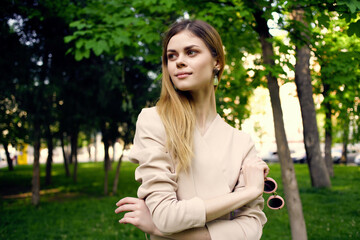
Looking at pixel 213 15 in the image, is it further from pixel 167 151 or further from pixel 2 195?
pixel 2 195

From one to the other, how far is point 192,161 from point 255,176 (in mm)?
298

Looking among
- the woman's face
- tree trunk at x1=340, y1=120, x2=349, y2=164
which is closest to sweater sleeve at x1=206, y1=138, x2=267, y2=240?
the woman's face

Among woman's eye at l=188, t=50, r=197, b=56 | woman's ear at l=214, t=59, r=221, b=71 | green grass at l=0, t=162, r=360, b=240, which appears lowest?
green grass at l=0, t=162, r=360, b=240

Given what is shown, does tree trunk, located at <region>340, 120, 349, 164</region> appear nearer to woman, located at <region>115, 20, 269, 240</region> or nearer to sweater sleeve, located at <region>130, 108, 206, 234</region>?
woman, located at <region>115, 20, 269, 240</region>

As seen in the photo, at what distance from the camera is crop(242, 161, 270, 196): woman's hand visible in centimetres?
154

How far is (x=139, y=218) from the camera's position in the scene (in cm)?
147

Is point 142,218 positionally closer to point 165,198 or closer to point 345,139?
point 165,198

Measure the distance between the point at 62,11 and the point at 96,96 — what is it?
13.4ft

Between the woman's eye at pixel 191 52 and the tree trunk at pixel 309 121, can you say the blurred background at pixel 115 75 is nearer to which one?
the tree trunk at pixel 309 121

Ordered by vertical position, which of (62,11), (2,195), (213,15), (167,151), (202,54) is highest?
(62,11)

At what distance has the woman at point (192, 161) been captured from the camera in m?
1.39

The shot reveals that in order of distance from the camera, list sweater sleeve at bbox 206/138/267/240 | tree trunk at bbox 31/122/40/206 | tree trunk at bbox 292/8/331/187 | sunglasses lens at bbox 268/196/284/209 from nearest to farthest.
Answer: sweater sleeve at bbox 206/138/267/240
sunglasses lens at bbox 268/196/284/209
tree trunk at bbox 292/8/331/187
tree trunk at bbox 31/122/40/206

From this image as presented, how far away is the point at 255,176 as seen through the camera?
1.56 metres

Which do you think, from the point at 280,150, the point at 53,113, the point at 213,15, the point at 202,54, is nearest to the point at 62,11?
the point at 53,113
